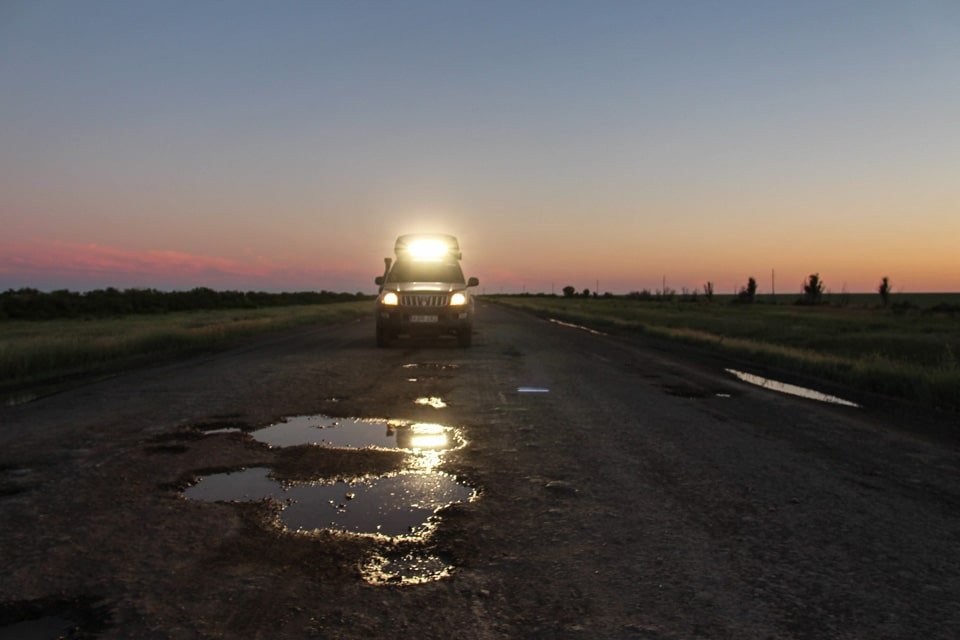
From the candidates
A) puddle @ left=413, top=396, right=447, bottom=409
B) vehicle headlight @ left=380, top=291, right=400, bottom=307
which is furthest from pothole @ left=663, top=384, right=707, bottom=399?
vehicle headlight @ left=380, top=291, right=400, bottom=307

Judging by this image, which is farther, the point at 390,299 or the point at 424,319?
the point at 390,299

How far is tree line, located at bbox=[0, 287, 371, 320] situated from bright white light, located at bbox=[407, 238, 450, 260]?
4072cm

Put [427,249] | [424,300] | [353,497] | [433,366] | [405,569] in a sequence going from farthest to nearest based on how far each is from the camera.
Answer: [427,249]
[424,300]
[433,366]
[353,497]
[405,569]

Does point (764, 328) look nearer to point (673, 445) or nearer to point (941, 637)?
point (673, 445)

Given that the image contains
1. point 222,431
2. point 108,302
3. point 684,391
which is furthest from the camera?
point 108,302

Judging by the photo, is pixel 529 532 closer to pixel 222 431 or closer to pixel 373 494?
pixel 373 494

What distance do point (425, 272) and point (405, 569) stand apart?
1482cm

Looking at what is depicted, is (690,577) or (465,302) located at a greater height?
(465,302)

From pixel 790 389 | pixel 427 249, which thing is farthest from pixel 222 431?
pixel 427 249

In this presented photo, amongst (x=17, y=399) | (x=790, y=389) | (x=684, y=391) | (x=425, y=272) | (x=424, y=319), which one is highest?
(x=425, y=272)

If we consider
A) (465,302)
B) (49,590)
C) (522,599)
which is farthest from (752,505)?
(465,302)

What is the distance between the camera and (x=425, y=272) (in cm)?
1784

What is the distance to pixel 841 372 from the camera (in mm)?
12383

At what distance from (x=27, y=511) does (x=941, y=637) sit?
186 inches
